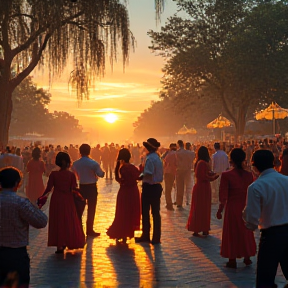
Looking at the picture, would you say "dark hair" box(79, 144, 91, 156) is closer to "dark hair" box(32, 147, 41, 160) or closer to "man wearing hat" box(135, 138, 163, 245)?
"man wearing hat" box(135, 138, 163, 245)

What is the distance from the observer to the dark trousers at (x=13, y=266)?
5.42 metres

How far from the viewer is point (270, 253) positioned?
571 centimetres

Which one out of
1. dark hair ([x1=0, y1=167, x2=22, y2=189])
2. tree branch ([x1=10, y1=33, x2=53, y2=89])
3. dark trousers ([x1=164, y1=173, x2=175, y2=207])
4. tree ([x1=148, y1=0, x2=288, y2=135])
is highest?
tree ([x1=148, y1=0, x2=288, y2=135])

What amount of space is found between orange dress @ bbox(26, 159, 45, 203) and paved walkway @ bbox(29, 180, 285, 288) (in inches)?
177

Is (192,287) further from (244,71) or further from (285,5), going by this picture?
(285,5)

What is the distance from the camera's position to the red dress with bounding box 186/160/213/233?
1196 centimetres

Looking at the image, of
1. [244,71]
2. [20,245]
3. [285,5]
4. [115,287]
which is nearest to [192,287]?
[115,287]

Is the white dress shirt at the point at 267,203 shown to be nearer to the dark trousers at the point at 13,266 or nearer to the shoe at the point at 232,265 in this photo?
the dark trousers at the point at 13,266

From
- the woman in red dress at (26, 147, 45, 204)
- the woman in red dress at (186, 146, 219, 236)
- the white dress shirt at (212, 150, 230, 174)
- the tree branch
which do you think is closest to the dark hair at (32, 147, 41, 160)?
the woman in red dress at (26, 147, 45, 204)

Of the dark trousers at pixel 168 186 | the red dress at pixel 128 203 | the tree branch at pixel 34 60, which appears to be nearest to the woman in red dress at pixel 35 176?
the tree branch at pixel 34 60

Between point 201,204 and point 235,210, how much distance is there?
3208 mm

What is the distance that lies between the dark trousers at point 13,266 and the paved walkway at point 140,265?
2.10 meters

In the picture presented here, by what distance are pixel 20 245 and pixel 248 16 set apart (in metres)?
36.5

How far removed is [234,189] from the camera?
347 inches
